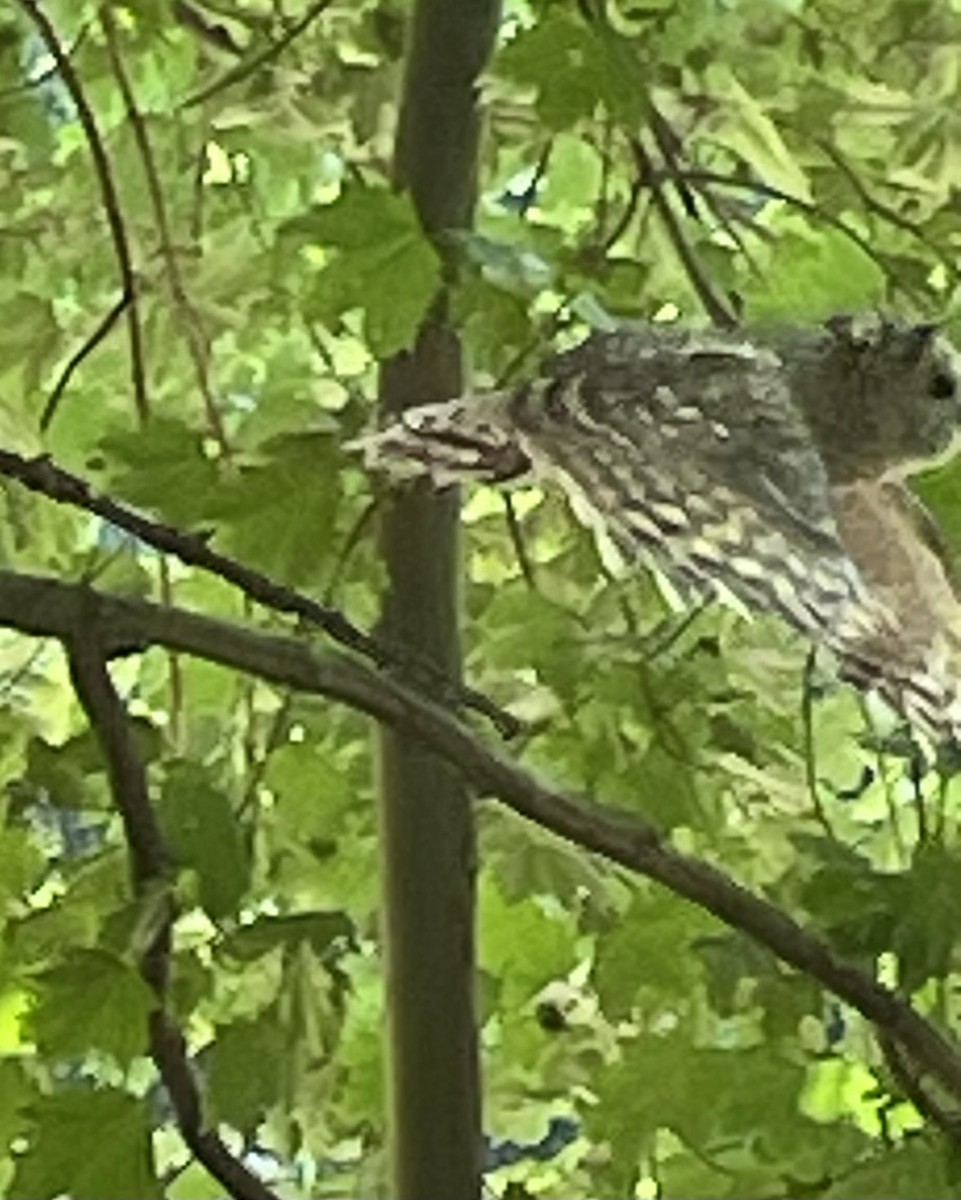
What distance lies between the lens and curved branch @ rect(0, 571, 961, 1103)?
18.4 inches

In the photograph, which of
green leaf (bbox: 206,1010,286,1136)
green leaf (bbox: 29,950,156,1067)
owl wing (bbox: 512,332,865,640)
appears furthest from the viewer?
green leaf (bbox: 206,1010,286,1136)

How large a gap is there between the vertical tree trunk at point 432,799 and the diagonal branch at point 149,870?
111mm

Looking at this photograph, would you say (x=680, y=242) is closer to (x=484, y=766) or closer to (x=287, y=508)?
(x=287, y=508)

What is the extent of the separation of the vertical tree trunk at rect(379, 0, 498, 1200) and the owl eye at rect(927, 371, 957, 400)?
198 mm

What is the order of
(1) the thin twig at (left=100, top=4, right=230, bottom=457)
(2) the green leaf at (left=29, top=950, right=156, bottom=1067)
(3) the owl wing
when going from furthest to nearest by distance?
(1) the thin twig at (left=100, top=4, right=230, bottom=457) → (2) the green leaf at (left=29, top=950, right=156, bottom=1067) → (3) the owl wing

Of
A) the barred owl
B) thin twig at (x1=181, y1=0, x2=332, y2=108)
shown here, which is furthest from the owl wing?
thin twig at (x1=181, y1=0, x2=332, y2=108)

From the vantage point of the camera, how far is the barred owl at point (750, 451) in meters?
0.42

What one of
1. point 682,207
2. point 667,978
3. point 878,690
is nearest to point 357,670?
point 878,690

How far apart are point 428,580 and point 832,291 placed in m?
0.13

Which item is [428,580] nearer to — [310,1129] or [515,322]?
[515,322]

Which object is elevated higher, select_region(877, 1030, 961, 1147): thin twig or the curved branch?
the curved branch

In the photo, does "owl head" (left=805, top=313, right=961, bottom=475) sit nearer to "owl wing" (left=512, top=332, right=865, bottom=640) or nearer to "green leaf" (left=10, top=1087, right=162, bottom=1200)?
"owl wing" (left=512, top=332, right=865, bottom=640)

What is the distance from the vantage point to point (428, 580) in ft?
2.22

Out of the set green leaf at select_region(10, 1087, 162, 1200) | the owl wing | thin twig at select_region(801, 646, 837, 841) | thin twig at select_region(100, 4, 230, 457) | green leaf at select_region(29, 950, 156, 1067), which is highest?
thin twig at select_region(100, 4, 230, 457)
